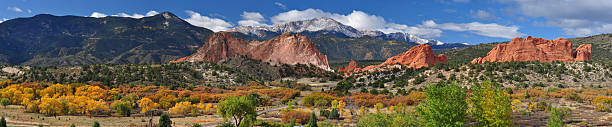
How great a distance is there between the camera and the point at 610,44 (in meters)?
128

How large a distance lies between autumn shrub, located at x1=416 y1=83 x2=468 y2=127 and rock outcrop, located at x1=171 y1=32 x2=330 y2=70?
11862cm

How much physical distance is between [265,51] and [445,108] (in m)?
128

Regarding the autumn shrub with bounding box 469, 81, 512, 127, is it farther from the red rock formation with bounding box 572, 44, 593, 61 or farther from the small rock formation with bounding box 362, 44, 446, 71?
the small rock formation with bounding box 362, 44, 446, 71

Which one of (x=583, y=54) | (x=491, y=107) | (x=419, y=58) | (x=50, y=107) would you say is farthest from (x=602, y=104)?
(x=50, y=107)

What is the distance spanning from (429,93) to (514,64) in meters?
69.8

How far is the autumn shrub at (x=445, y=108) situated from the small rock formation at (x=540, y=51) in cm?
8791

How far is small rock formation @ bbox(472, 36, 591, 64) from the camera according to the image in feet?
314

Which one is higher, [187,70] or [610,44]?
[610,44]

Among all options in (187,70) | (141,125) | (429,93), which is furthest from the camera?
(187,70)

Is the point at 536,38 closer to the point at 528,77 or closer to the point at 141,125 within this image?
the point at 528,77

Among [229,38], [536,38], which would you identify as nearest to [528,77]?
[536,38]

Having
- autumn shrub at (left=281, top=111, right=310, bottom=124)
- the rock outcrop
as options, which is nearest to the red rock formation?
the rock outcrop

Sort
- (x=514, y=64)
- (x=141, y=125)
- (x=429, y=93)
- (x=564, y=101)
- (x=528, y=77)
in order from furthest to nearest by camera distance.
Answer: (x=514, y=64) → (x=528, y=77) → (x=564, y=101) → (x=141, y=125) → (x=429, y=93)

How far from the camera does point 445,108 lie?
25250 millimetres
